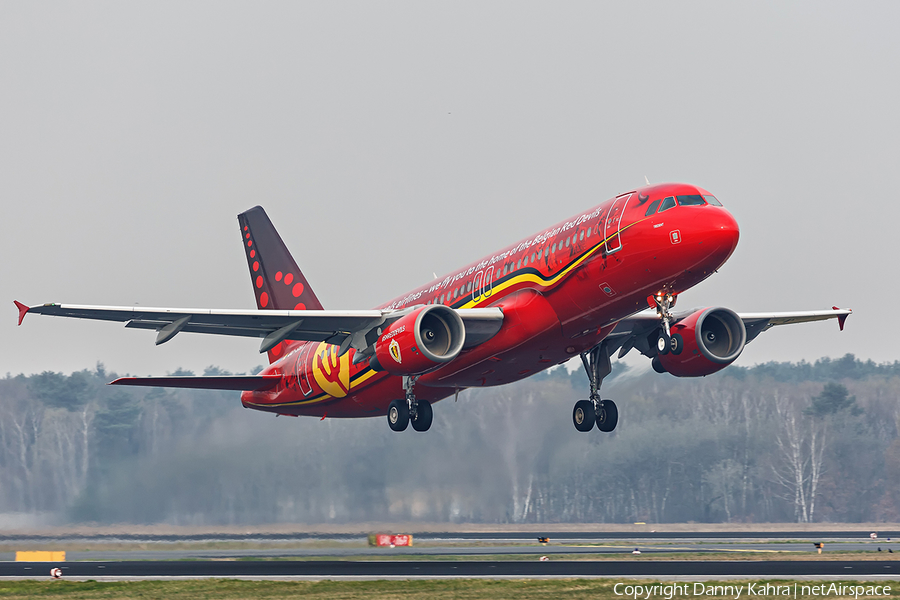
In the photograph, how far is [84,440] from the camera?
56.1 meters

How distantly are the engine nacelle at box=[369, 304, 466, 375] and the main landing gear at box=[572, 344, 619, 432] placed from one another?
7.80 metres

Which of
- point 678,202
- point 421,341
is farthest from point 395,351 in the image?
point 678,202

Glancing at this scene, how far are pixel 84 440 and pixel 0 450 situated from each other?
4812mm

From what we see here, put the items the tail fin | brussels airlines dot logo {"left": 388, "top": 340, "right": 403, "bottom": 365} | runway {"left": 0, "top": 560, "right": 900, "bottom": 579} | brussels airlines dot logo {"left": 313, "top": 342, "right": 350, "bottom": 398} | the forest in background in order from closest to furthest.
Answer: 1. brussels airlines dot logo {"left": 388, "top": 340, "right": 403, "bottom": 365}
2. runway {"left": 0, "top": 560, "right": 900, "bottom": 579}
3. brussels airlines dot logo {"left": 313, "top": 342, "right": 350, "bottom": 398}
4. the tail fin
5. the forest in background

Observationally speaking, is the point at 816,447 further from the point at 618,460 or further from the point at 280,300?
the point at 280,300

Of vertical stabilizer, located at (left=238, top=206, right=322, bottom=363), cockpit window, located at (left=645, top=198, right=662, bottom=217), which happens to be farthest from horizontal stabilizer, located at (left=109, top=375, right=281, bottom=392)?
cockpit window, located at (left=645, top=198, right=662, bottom=217)

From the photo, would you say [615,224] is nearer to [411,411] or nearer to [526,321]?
[526,321]

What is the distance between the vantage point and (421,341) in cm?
3303

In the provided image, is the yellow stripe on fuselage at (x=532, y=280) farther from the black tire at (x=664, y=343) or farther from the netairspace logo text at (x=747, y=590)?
the netairspace logo text at (x=747, y=590)

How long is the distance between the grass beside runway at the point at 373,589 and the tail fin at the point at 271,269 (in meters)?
16.8

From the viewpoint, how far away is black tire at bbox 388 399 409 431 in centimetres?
3838

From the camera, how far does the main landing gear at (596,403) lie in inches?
1556

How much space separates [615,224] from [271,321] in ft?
41.9

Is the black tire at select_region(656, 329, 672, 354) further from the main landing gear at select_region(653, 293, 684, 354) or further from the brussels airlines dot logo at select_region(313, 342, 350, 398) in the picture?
the brussels airlines dot logo at select_region(313, 342, 350, 398)
